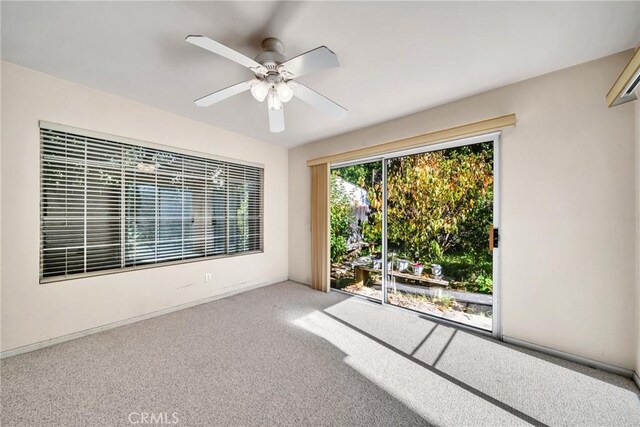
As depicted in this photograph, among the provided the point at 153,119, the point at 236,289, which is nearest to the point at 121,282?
the point at 236,289

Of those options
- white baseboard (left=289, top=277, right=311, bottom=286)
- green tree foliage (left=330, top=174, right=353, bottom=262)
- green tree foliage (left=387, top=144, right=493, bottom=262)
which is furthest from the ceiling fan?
white baseboard (left=289, top=277, right=311, bottom=286)

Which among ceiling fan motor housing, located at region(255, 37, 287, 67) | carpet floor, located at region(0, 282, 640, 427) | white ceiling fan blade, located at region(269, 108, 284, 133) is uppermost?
ceiling fan motor housing, located at region(255, 37, 287, 67)

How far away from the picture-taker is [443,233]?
287cm

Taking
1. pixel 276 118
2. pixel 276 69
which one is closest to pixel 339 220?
pixel 276 118

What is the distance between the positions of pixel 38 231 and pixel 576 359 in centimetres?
473

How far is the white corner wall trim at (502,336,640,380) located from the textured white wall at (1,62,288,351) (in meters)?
3.53

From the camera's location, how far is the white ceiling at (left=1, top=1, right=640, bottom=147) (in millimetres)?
1487

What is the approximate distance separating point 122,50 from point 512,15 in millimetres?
2726

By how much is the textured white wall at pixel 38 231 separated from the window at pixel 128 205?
99 mm

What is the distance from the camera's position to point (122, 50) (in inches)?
73.3

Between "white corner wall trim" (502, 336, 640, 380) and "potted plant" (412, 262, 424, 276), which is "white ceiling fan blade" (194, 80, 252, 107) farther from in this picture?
"white corner wall trim" (502, 336, 640, 380)

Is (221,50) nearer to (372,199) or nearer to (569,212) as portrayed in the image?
(372,199)

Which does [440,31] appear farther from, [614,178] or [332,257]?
[332,257]

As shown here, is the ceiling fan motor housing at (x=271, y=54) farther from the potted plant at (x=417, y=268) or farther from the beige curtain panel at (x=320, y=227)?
the potted plant at (x=417, y=268)
